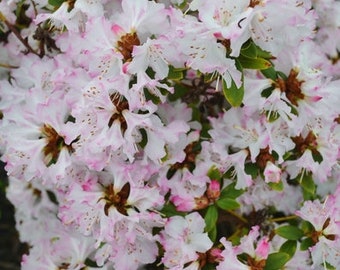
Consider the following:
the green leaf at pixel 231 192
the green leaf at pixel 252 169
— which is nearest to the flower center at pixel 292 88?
the green leaf at pixel 252 169

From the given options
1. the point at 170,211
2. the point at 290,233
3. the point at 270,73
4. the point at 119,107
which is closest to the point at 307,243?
the point at 290,233

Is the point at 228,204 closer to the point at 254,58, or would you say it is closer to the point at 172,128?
the point at 172,128

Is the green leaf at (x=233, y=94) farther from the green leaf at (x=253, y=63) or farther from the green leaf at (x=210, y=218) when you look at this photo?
the green leaf at (x=210, y=218)

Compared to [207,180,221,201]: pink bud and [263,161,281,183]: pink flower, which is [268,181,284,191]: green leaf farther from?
[207,180,221,201]: pink bud

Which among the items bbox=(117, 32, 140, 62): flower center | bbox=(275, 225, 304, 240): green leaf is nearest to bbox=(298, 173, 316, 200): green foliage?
bbox=(275, 225, 304, 240): green leaf

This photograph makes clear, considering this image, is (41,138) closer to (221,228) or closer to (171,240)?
(171,240)

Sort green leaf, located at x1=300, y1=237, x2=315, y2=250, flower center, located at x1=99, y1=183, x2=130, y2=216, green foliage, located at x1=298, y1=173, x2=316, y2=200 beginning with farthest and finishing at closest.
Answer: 1. green foliage, located at x1=298, y1=173, x2=316, y2=200
2. green leaf, located at x1=300, y1=237, x2=315, y2=250
3. flower center, located at x1=99, y1=183, x2=130, y2=216

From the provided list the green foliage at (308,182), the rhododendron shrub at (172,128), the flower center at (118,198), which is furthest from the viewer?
the green foliage at (308,182)
